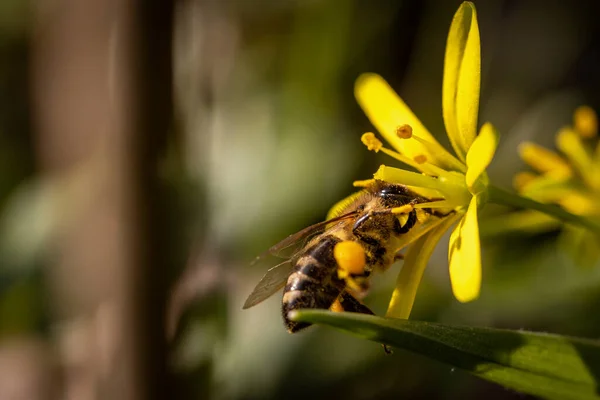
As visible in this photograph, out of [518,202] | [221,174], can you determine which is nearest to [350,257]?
[518,202]

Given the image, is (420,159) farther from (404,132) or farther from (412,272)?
(412,272)

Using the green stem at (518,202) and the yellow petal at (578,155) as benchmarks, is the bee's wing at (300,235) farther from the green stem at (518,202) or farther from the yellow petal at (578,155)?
the yellow petal at (578,155)

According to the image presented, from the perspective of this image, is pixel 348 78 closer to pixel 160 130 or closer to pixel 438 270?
pixel 438 270

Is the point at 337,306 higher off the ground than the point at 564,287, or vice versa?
the point at 337,306

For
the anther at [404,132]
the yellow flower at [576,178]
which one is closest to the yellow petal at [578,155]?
the yellow flower at [576,178]

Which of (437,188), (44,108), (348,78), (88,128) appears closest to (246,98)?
(348,78)

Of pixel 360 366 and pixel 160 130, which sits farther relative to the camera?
pixel 360 366
